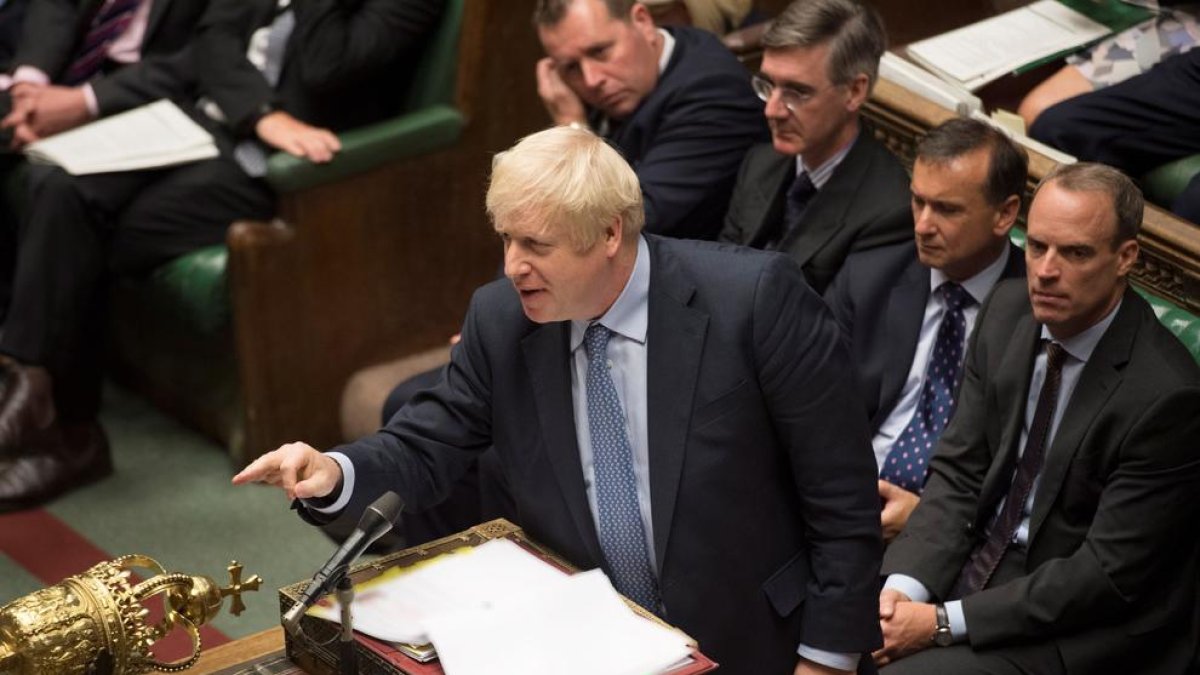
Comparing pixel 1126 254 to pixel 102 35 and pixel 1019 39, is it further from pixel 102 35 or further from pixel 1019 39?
pixel 102 35

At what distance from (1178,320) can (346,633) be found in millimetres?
1684

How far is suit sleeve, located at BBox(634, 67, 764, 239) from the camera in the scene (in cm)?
381

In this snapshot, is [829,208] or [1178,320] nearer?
[1178,320]

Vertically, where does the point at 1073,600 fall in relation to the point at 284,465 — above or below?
below

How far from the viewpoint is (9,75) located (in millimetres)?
4766

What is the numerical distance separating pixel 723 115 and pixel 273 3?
139cm

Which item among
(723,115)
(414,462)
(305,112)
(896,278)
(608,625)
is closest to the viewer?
(608,625)

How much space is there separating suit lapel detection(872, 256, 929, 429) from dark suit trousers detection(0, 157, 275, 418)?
72.9 inches

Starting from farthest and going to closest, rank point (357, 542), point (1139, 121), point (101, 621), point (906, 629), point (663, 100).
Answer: point (663, 100) < point (1139, 121) < point (906, 629) < point (101, 621) < point (357, 542)

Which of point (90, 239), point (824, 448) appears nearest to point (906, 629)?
point (824, 448)

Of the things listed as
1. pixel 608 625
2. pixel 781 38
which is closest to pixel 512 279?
pixel 608 625

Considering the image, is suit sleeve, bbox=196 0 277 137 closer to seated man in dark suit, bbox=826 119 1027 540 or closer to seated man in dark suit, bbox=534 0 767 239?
seated man in dark suit, bbox=534 0 767 239

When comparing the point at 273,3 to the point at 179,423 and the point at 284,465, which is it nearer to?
the point at 179,423

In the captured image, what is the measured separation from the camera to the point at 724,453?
94.7 inches
